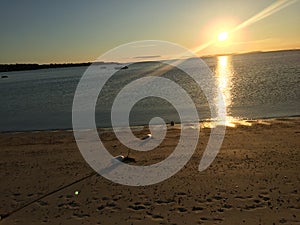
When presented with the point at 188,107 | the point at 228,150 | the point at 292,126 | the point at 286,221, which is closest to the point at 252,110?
the point at 188,107

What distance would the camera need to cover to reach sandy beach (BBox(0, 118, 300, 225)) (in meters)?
8.59

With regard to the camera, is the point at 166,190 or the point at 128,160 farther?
the point at 128,160

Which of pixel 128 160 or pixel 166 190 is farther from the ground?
pixel 128 160

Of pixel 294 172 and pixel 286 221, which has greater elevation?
pixel 294 172

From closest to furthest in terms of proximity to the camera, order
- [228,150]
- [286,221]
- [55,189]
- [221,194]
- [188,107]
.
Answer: [286,221] → [221,194] → [55,189] → [228,150] → [188,107]

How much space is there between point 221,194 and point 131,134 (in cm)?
1055

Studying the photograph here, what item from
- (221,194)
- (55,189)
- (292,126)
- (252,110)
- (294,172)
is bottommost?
(55,189)

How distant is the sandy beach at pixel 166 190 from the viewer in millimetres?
8586

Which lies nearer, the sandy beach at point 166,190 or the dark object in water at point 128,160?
the sandy beach at point 166,190

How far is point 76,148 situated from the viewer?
16609 millimetres

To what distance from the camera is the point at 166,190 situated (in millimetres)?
10352

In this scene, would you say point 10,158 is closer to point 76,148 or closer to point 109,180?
point 76,148

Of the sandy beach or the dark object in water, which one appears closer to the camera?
the sandy beach

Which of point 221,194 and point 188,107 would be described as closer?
point 221,194
